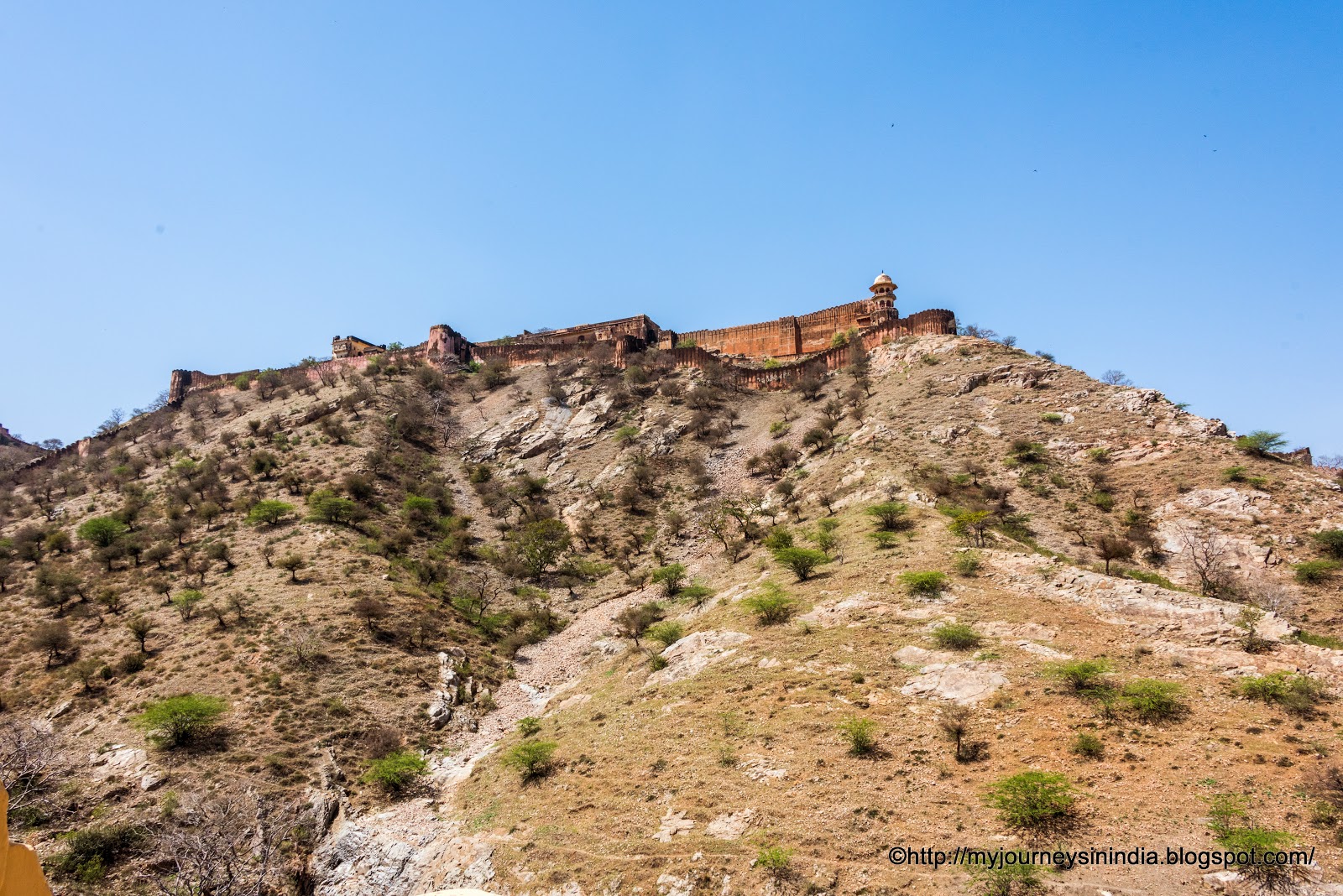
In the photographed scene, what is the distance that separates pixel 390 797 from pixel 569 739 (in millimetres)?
5181

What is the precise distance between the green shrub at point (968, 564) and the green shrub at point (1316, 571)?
9008mm

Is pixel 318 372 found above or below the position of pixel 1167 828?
above

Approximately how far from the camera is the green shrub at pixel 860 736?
43.5ft

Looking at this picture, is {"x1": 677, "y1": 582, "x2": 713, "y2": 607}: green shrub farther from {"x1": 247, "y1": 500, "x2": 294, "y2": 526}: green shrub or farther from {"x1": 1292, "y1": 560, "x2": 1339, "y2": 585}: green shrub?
{"x1": 247, "y1": 500, "x2": 294, "y2": 526}: green shrub

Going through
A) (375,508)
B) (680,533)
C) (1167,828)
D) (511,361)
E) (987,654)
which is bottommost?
(1167,828)

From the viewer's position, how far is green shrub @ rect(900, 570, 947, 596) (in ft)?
62.3

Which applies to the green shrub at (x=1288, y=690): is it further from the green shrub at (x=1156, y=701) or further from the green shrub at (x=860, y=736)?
the green shrub at (x=860, y=736)

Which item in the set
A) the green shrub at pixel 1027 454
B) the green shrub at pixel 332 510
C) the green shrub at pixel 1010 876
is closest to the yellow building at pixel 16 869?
the green shrub at pixel 1010 876

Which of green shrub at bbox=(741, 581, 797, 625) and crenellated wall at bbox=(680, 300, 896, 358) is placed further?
crenellated wall at bbox=(680, 300, 896, 358)

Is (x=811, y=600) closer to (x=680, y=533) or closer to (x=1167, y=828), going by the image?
(x=1167, y=828)

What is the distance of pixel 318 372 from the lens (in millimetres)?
59312

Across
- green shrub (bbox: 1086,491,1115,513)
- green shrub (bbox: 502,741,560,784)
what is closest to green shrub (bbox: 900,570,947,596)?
green shrub (bbox: 1086,491,1115,513)

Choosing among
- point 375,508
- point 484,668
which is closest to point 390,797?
point 484,668

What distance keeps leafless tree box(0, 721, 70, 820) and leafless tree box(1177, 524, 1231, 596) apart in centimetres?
3125
